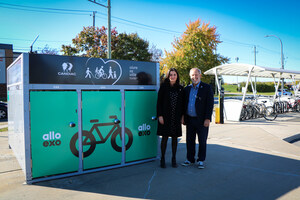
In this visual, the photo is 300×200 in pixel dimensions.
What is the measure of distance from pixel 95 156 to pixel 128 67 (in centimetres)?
173

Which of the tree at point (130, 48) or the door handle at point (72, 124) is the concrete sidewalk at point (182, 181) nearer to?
the door handle at point (72, 124)

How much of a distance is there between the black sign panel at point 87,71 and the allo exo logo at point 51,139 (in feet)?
2.72

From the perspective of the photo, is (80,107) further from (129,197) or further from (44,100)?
(129,197)

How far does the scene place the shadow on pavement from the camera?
10.6 feet

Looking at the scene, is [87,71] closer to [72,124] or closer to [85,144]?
[72,124]

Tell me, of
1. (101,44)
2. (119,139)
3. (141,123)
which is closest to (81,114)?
(119,139)

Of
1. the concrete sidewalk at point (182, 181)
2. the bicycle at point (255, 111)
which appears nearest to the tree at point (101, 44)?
the bicycle at point (255, 111)

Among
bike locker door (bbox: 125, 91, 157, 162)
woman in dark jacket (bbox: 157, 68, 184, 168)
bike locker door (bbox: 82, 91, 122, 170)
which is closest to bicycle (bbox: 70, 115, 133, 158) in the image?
bike locker door (bbox: 82, 91, 122, 170)

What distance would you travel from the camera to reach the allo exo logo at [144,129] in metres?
4.51

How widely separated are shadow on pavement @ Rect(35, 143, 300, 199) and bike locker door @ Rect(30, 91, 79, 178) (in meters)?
0.25

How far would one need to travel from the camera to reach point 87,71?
12.8 feet

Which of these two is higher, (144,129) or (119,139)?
(144,129)

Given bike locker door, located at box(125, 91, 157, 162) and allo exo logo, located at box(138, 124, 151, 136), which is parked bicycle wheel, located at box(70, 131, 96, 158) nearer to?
bike locker door, located at box(125, 91, 157, 162)

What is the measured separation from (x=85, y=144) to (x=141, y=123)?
115cm
